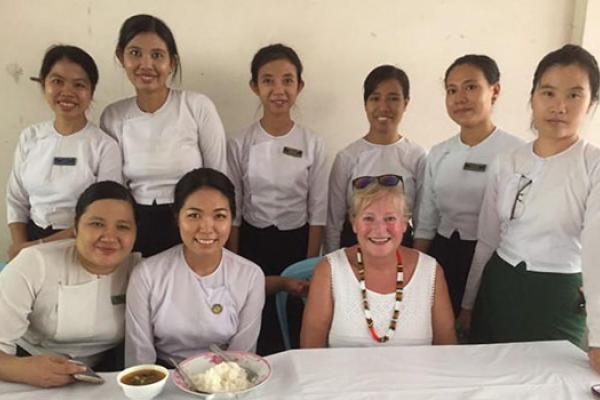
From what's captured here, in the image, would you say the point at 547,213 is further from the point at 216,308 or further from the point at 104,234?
the point at 104,234

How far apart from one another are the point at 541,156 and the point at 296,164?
39.8 inches

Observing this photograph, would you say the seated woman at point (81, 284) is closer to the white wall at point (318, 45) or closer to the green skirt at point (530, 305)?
the white wall at point (318, 45)

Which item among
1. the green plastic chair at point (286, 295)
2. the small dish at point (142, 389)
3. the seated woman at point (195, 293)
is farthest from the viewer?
the green plastic chair at point (286, 295)

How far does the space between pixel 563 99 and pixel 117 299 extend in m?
1.49

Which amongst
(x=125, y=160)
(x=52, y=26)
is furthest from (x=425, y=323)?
(x=52, y=26)

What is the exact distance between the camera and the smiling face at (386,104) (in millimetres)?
2201

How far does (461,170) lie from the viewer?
2006mm

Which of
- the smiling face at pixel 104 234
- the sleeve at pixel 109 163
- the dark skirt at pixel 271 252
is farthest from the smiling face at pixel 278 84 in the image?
the smiling face at pixel 104 234

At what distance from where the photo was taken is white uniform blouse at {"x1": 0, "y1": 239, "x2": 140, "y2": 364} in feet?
4.66

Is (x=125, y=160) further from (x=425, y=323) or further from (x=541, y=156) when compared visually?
(x=541, y=156)

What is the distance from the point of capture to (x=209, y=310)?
1.55m

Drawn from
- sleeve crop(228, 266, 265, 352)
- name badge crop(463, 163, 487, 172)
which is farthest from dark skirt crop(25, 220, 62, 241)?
name badge crop(463, 163, 487, 172)

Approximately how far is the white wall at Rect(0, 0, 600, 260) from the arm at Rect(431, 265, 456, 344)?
3.97 feet

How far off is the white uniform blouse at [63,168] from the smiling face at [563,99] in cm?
155
